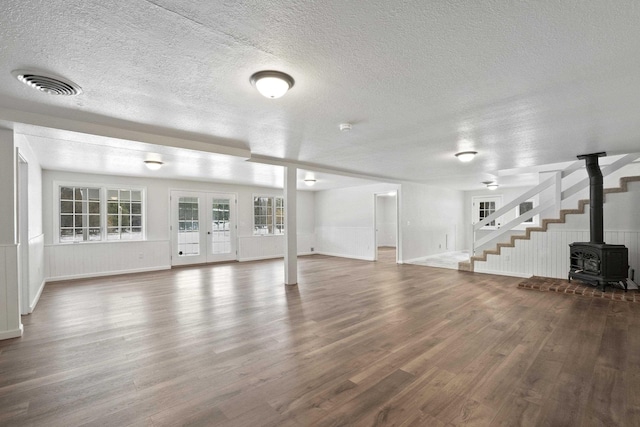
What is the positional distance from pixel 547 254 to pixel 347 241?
533 cm

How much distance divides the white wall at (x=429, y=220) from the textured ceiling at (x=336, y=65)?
4.97 m

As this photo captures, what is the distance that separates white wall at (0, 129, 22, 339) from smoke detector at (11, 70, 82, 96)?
146 centimetres

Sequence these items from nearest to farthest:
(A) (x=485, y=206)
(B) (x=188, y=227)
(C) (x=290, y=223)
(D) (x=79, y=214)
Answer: (C) (x=290, y=223), (D) (x=79, y=214), (B) (x=188, y=227), (A) (x=485, y=206)

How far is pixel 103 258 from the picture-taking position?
6.80 metres

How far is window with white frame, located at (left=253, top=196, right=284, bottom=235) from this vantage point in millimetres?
9539

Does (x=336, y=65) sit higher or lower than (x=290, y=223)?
higher

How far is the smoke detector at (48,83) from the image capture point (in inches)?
85.0

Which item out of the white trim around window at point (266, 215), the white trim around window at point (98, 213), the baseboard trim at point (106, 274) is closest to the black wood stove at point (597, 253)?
the white trim around window at point (266, 215)

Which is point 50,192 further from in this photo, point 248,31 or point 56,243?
point 248,31

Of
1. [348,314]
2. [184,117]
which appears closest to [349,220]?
[348,314]

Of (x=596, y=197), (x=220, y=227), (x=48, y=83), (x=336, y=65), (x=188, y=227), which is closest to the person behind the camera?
(x=336, y=65)

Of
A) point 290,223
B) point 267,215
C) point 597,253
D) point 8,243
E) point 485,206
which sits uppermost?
point 485,206

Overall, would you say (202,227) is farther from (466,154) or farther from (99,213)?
(466,154)

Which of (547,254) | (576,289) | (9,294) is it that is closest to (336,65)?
(9,294)
